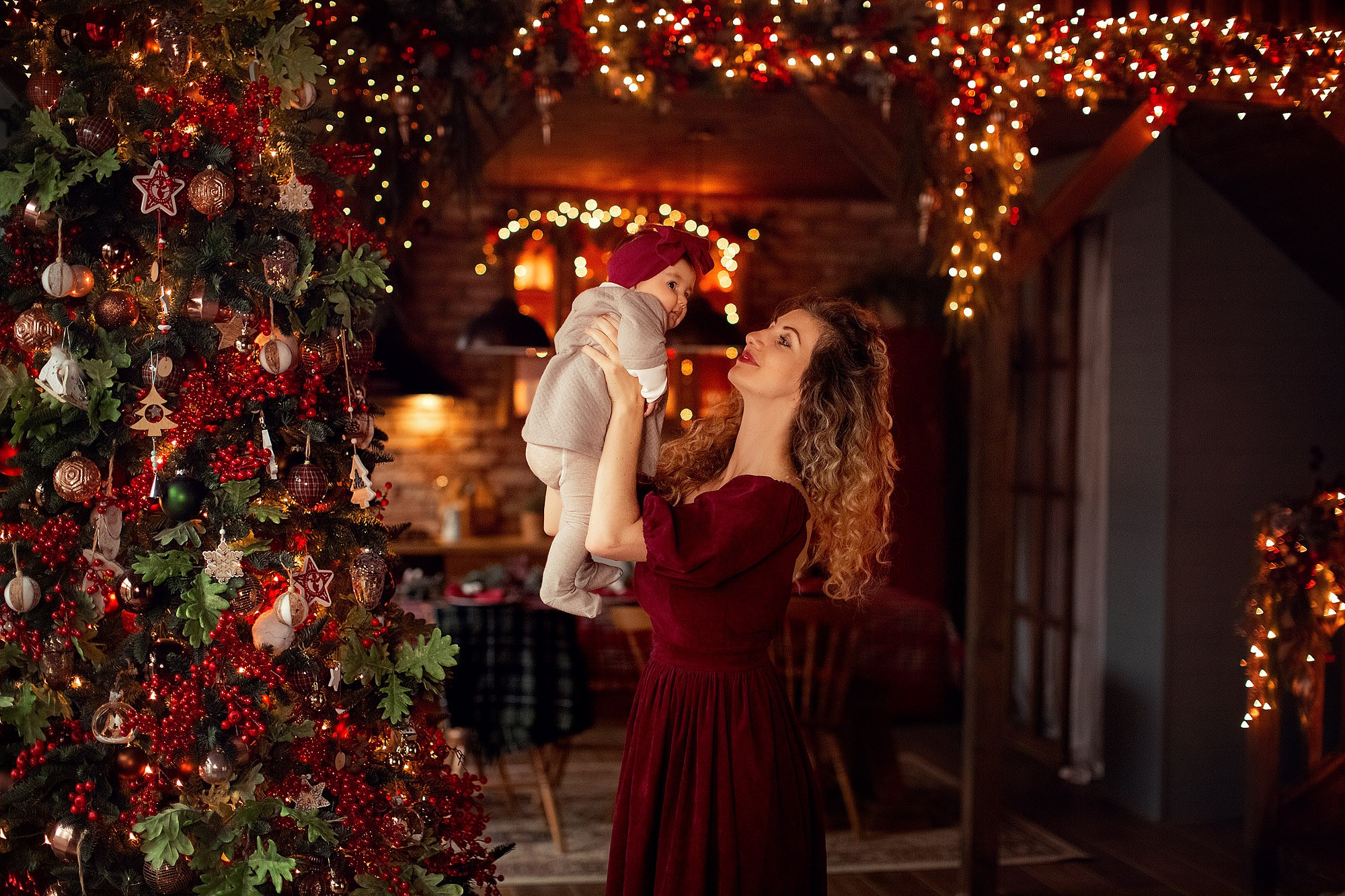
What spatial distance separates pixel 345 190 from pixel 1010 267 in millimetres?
2060

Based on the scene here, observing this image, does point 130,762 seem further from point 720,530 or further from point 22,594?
point 720,530

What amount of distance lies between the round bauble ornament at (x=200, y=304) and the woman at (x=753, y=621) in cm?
100

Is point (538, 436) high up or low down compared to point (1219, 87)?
down

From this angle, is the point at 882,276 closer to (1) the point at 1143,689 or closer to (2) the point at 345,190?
(1) the point at 1143,689

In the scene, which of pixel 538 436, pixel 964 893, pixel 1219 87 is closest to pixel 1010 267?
pixel 1219 87

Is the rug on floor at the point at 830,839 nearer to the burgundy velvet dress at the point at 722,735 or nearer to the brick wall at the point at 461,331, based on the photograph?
the burgundy velvet dress at the point at 722,735

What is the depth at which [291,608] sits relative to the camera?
2504 millimetres

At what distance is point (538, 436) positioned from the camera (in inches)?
75.7

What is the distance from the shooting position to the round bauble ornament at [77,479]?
2.51 metres

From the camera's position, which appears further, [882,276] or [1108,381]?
[882,276]

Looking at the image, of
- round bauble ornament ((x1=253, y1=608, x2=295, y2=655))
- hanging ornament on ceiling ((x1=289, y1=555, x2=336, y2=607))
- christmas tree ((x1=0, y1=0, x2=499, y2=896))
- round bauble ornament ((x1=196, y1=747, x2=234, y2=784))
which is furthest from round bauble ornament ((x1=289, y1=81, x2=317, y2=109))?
round bauble ornament ((x1=196, y1=747, x2=234, y2=784))

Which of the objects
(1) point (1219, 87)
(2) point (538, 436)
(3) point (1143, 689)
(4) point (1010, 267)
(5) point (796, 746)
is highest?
(1) point (1219, 87)

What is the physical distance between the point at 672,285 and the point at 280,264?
989 millimetres

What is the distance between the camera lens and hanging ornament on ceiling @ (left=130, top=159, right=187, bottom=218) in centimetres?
251
